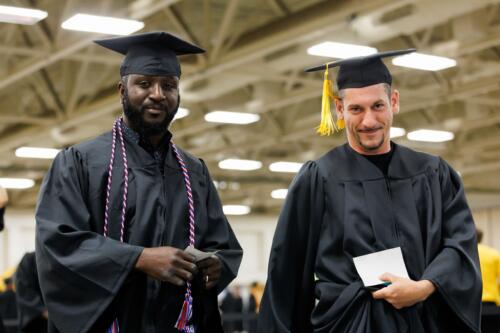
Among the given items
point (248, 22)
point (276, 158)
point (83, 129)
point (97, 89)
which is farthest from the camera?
point (276, 158)

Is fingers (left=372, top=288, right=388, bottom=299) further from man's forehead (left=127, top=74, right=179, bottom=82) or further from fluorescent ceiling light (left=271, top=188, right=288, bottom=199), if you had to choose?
fluorescent ceiling light (left=271, top=188, right=288, bottom=199)

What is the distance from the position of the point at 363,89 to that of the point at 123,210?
960 millimetres

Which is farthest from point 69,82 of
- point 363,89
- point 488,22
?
point 363,89

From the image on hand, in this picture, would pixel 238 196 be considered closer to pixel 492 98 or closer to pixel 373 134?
pixel 492 98

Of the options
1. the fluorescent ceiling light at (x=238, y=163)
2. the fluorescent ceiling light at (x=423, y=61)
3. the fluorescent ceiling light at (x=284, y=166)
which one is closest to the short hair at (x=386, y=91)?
the fluorescent ceiling light at (x=423, y=61)

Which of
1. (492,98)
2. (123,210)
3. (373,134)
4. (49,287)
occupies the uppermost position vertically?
(492,98)

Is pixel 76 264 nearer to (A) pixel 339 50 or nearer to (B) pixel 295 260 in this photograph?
(B) pixel 295 260

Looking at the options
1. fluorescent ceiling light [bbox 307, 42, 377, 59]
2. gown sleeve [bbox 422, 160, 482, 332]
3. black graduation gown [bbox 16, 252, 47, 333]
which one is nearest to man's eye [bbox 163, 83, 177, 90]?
gown sleeve [bbox 422, 160, 482, 332]

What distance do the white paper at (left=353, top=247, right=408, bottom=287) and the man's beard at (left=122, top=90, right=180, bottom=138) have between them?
842 millimetres

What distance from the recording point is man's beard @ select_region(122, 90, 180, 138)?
10.3 feet

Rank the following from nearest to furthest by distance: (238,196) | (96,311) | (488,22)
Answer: (96,311) < (488,22) < (238,196)

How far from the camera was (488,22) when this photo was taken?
11.1 m

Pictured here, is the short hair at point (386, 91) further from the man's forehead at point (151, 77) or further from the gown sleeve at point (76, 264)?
the gown sleeve at point (76, 264)

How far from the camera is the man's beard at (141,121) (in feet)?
10.3
